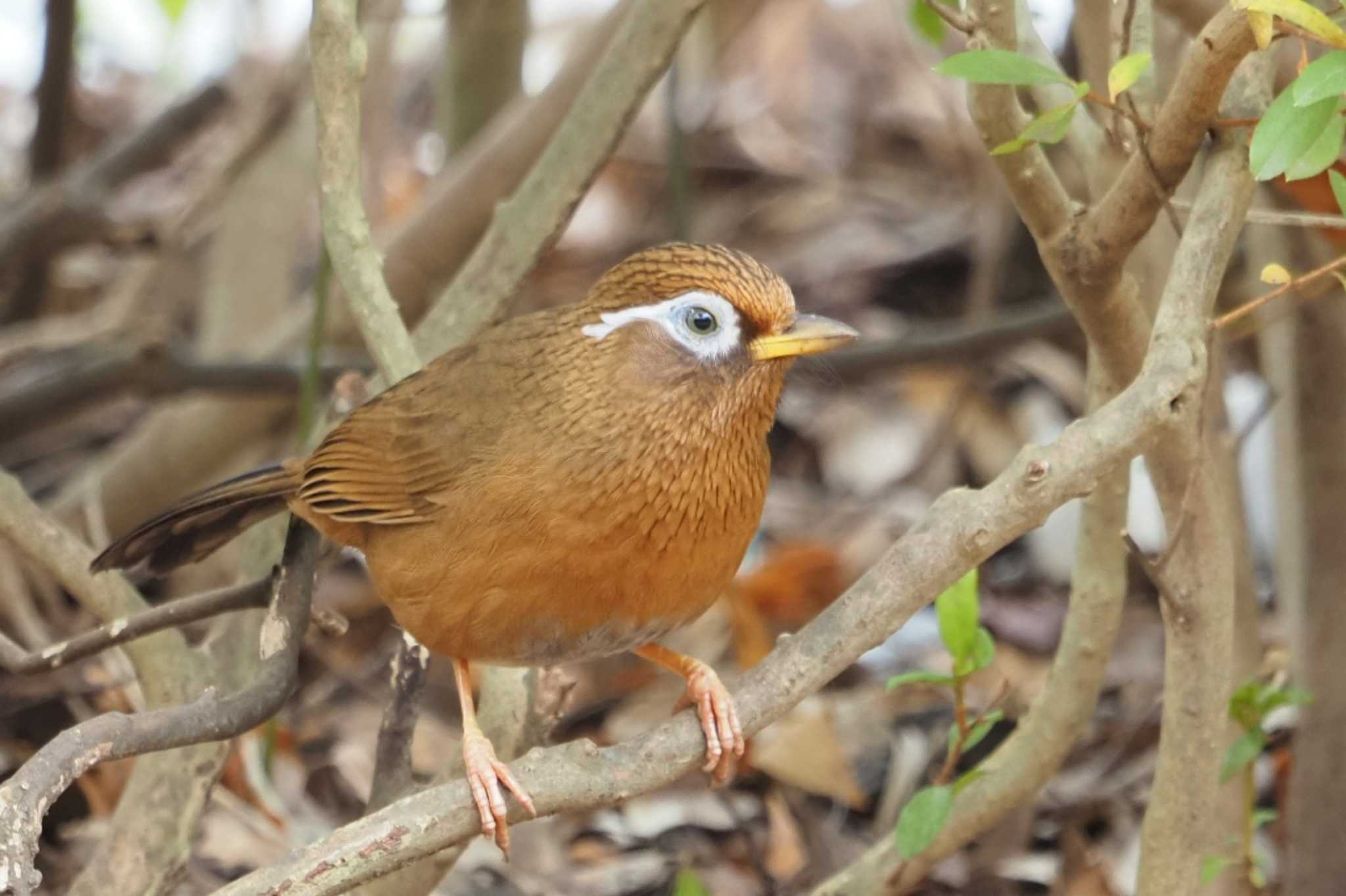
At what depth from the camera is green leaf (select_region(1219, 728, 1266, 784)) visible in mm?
3143

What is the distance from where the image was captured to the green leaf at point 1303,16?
222 centimetres

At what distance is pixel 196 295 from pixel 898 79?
12.4ft

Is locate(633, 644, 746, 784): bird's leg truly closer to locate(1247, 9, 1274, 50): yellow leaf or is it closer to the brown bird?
the brown bird

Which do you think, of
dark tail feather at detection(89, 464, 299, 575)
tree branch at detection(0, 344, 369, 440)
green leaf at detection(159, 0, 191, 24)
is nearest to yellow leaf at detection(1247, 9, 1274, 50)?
dark tail feather at detection(89, 464, 299, 575)

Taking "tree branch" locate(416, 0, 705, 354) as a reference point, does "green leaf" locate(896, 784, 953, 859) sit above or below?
below

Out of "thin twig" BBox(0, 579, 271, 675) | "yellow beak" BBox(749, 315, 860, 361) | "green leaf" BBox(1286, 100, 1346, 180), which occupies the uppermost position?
"green leaf" BBox(1286, 100, 1346, 180)

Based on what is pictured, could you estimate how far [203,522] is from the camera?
376 cm

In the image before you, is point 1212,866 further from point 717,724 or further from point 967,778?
point 717,724

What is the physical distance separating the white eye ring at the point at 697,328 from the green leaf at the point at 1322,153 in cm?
98

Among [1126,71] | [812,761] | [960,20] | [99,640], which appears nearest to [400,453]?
[99,640]

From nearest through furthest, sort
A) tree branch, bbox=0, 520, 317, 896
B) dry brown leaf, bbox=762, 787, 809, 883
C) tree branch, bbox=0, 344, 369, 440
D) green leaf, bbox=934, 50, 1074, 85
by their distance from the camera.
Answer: tree branch, bbox=0, 520, 317, 896 < green leaf, bbox=934, 50, 1074, 85 < dry brown leaf, bbox=762, 787, 809, 883 < tree branch, bbox=0, 344, 369, 440

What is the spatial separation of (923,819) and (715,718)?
394mm

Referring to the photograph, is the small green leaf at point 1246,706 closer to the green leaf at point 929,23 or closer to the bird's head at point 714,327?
the bird's head at point 714,327

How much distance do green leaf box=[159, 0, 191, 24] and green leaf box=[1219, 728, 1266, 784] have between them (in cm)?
406
